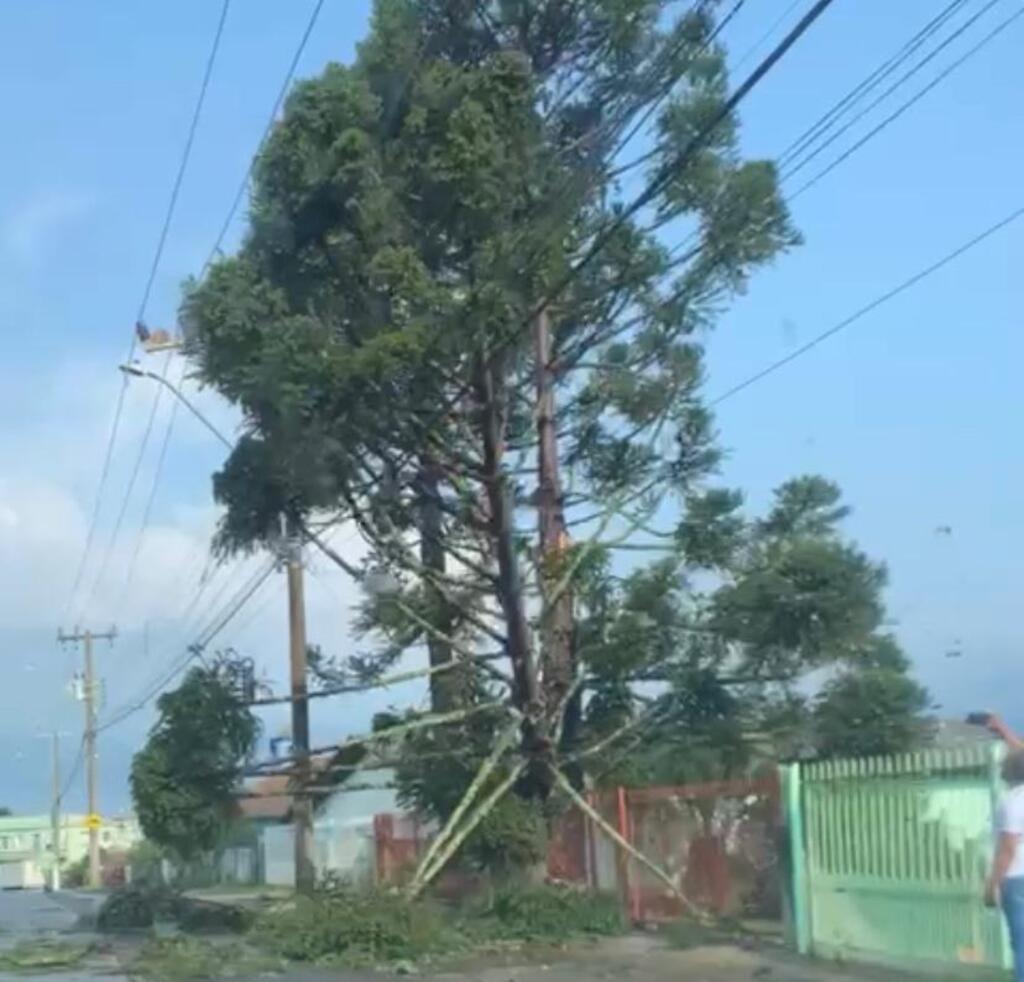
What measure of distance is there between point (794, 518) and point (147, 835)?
33.1 ft

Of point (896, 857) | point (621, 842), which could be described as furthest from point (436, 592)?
point (896, 857)

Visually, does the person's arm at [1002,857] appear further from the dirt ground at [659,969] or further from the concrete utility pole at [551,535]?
the concrete utility pole at [551,535]

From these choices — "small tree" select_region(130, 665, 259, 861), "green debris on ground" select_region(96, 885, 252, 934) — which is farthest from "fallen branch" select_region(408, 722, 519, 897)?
"green debris on ground" select_region(96, 885, 252, 934)

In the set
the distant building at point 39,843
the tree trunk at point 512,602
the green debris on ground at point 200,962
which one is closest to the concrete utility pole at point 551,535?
the tree trunk at point 512,602

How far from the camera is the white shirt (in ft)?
37.9

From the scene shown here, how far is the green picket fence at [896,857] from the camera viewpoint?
16.6 meters

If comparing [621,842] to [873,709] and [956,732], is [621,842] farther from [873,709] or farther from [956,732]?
[956,732]

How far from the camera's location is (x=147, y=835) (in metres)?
28.7

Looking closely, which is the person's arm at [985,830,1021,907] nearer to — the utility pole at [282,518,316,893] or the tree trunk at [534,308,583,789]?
the tree trunk at [534,308,583,789]

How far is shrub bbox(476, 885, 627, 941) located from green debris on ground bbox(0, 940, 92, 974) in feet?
16.8

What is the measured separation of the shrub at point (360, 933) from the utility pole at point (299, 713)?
247 inches

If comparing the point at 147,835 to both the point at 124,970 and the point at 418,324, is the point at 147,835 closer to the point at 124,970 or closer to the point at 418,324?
the point at 124,970

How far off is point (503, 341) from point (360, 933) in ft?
24.2

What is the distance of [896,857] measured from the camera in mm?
17984
